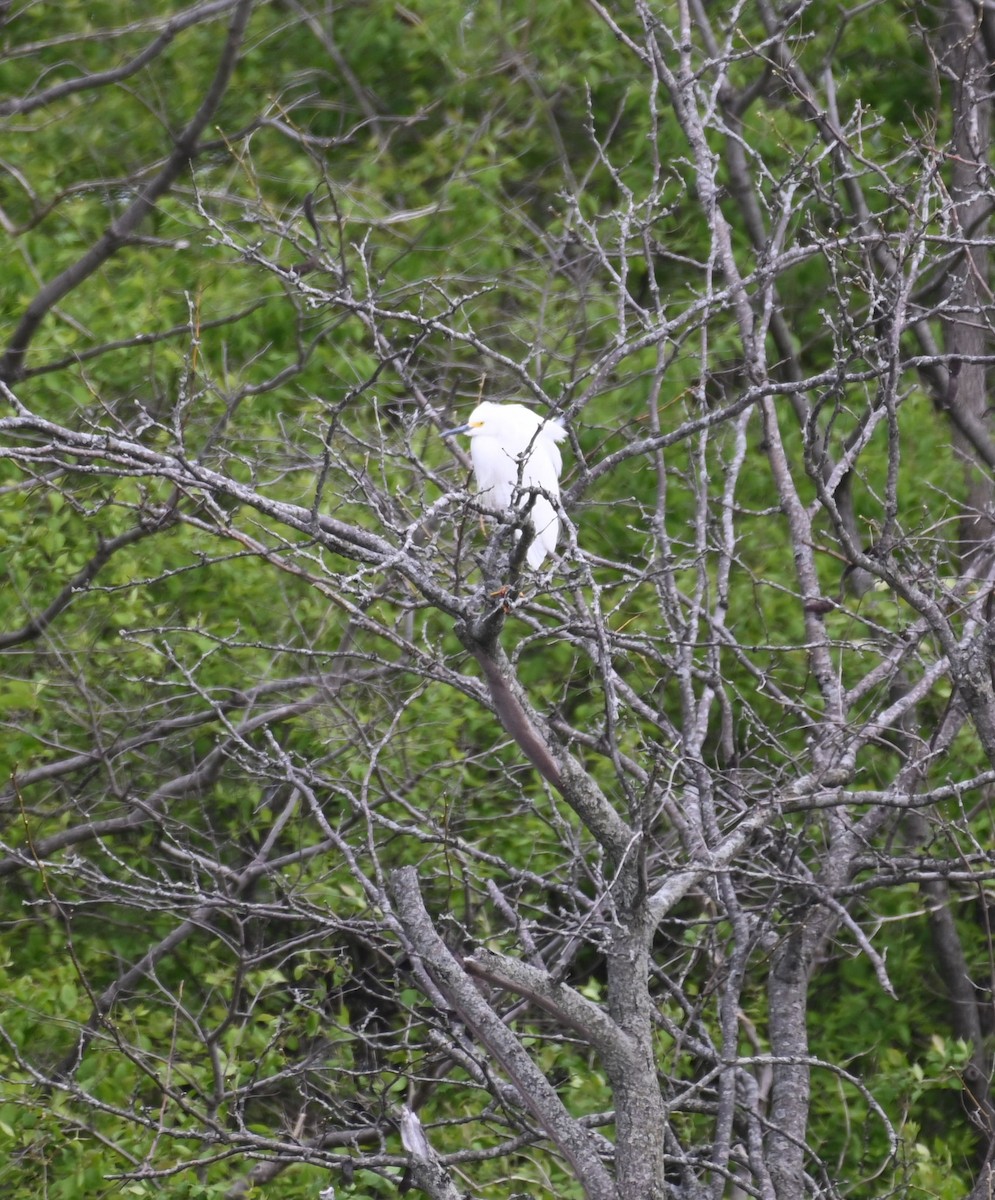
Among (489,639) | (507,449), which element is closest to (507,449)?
(507,449)

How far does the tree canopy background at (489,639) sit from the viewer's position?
359 cm

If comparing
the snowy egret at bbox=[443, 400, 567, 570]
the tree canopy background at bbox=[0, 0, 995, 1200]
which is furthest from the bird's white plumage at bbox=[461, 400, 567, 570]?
the tree canopy background at bbox=[0, 0, 995, 1200]

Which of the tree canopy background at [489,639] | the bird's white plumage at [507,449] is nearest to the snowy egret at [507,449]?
the bird's white plumage at [507,449]

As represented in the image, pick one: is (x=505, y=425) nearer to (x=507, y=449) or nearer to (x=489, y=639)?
(x=507, y=449)

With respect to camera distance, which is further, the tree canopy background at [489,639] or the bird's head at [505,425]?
the bird's head at [505,425]

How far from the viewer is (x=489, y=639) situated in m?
2.94

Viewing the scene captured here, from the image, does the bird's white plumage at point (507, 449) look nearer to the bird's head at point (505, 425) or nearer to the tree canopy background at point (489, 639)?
the bird's head at point (505, 425)

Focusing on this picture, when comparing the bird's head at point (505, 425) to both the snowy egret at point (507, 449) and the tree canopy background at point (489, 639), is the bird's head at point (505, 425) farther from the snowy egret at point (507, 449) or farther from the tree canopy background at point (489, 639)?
the tree canopy background at point (489, 639)

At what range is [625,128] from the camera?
9.34m

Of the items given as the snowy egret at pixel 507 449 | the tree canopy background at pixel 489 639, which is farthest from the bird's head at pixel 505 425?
the tree canopy background at pixel 489 639

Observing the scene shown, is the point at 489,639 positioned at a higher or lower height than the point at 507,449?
higher

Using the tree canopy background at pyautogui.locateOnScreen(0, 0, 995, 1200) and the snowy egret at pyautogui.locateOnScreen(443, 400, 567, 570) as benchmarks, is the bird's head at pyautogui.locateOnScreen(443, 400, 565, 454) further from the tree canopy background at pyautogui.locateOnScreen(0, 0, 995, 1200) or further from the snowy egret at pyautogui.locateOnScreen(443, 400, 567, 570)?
the tree canopy background at pyautogui.locateOnScreen(0, 0, 995, 1200)

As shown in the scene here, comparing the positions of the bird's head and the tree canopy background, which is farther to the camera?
the bird's head

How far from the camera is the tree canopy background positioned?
3586mm
